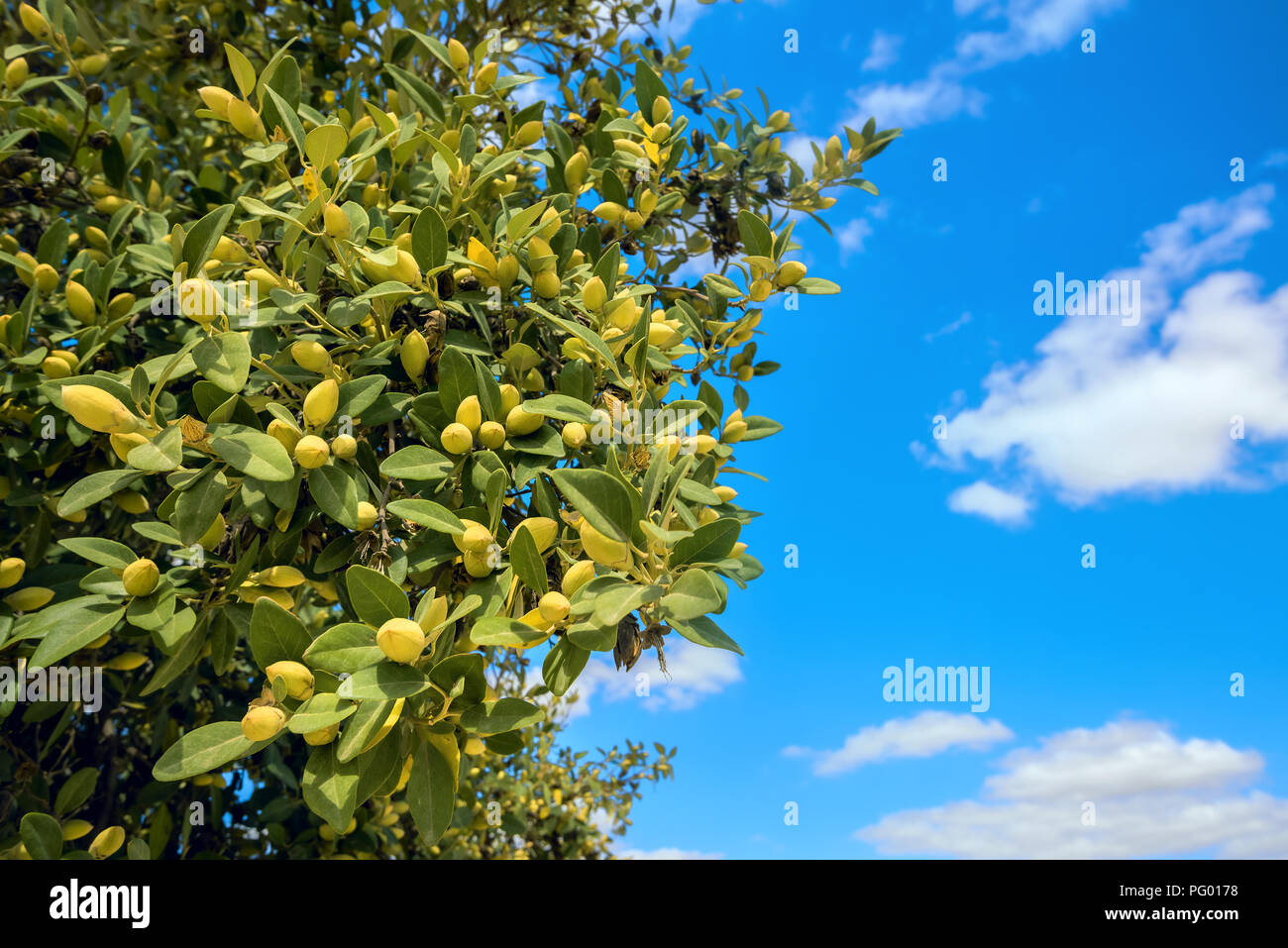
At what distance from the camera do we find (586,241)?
6.23 feet

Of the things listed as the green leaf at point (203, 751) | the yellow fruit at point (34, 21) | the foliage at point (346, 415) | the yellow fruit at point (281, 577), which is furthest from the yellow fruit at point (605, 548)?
the yellow fruit at point (34, 21)

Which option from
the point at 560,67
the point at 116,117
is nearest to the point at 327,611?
the point at 116,117

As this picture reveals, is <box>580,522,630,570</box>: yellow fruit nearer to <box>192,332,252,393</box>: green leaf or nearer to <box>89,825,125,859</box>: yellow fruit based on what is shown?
<box>192,332,252,393</box>: green leaf

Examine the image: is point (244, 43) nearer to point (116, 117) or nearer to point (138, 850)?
point (116, 117)

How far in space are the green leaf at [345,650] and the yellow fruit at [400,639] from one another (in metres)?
0.06

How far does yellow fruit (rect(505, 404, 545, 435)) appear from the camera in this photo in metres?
1.43

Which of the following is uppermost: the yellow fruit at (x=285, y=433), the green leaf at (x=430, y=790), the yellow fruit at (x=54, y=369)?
the yellow fruit at (x=54, y=369)

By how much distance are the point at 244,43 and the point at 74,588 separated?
6.88ft

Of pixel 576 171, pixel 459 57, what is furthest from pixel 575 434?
pixel 459 57

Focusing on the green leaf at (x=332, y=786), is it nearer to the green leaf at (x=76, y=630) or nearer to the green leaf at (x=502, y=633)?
the green leaf at (x=502, y=633)

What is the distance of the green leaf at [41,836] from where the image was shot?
66.6 inches

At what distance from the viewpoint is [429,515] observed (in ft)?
4.19

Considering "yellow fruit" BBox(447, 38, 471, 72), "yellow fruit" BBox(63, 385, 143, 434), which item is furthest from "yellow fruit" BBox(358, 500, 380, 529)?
"yellow fruit" BBox(447, 38, 471, 72)

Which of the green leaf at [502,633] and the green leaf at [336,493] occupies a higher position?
the green leaf at [336,493]
